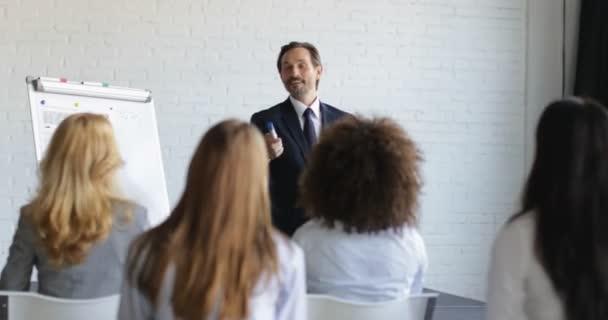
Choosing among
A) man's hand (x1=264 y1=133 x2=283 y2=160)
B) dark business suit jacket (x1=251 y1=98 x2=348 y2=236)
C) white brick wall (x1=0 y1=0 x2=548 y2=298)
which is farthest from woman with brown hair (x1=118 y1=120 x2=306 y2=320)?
white brick wall (x1=0 y1=0 x2=548 y2=298)

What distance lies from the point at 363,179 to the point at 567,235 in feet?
1.95

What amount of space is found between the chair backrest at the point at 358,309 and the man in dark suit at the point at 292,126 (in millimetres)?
1340

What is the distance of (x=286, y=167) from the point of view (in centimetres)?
365

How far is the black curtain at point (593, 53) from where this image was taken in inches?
220

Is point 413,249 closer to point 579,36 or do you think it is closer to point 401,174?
point 401,174

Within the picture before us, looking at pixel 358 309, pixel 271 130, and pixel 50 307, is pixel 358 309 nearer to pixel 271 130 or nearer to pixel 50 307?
pixel 50 307

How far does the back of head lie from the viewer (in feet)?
6.33

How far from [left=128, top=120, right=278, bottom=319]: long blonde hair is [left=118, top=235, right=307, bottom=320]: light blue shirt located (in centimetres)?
2

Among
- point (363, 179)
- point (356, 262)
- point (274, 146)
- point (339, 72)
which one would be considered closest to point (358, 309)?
point (356, 262)

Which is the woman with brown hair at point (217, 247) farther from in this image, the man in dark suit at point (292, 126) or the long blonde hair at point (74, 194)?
the man in dark suit at point (292, 126)

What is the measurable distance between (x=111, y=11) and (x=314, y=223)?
2.94m

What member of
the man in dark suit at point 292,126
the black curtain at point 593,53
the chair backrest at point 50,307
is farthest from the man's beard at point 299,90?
the black curtain at point 593,53

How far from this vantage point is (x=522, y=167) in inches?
231

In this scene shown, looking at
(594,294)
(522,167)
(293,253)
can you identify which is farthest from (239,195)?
(522,167)
